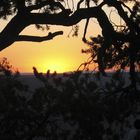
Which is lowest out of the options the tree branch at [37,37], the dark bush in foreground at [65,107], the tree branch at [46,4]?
the dark bush in foreground at [65,107]

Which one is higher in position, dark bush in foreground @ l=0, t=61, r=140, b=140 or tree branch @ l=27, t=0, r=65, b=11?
tree branch @ l=27, t=0, r=65, b=11

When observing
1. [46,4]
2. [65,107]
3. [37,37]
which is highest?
[46,4]

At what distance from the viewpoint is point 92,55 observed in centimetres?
784

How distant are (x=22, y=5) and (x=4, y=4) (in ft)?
1.06

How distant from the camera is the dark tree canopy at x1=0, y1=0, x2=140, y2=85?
24.8ft

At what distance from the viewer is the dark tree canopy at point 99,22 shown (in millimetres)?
7548

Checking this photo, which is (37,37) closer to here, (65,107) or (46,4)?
(46,4)

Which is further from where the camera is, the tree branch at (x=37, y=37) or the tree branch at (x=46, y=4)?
the tree branch at (x=37, y=37)

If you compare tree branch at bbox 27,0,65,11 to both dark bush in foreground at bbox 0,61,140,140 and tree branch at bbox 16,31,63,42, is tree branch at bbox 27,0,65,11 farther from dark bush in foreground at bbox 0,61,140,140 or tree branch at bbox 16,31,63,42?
dark bush in foreground at bbox 0,61,140,140

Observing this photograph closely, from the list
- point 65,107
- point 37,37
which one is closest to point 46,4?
point 37,37

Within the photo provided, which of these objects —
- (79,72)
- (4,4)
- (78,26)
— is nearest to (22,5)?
(4,4)

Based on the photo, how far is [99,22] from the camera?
340 inches

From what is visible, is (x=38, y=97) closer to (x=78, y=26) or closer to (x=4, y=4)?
(x=4, y=4)

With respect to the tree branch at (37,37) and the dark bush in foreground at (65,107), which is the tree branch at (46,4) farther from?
the dark bush in foreground at (65,107)
